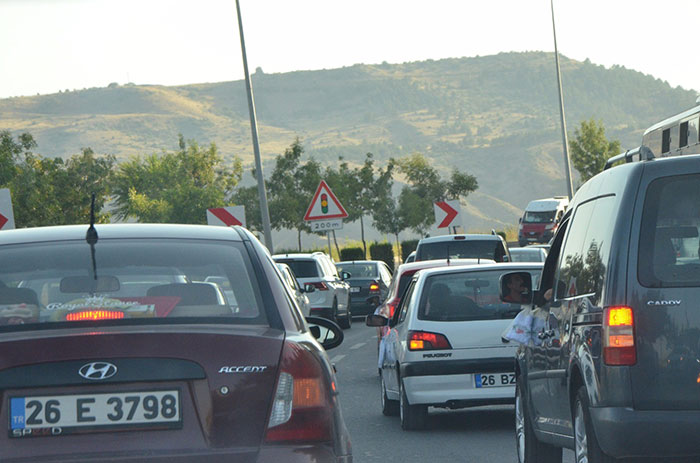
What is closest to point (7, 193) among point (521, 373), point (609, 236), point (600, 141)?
point (521, 373)

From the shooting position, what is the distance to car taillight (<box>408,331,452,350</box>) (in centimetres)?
1092

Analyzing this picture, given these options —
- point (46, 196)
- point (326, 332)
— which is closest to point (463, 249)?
point (326, 332)

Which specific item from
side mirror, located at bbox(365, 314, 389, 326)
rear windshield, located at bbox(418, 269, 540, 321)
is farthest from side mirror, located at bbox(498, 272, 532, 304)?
side mirror, located at bbox(365, 314, 389, 326)

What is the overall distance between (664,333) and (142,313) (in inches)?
89.4

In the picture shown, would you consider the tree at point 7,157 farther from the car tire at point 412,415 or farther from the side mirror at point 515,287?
the side mirror at point 515,287

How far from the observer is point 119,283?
5.20 m

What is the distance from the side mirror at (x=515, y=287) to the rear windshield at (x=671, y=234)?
212cm

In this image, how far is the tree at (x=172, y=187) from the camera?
262ft

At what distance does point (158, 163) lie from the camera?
89.3 meters

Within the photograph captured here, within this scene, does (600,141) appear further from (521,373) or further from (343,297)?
(521,373)

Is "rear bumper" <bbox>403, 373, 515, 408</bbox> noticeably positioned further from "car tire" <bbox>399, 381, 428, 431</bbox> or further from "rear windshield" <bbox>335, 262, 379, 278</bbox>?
"rear windshield" <bbox>335, 262, 379, 278</bbox>

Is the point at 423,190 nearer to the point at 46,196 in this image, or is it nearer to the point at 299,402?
the point at 46,196

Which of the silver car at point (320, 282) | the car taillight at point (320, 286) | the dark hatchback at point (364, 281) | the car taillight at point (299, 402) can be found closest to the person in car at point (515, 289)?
the car taillight at point (299, 402)

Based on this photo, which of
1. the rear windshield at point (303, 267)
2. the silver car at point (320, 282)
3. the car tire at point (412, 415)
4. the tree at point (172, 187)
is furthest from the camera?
the tree at point (172, 187)
